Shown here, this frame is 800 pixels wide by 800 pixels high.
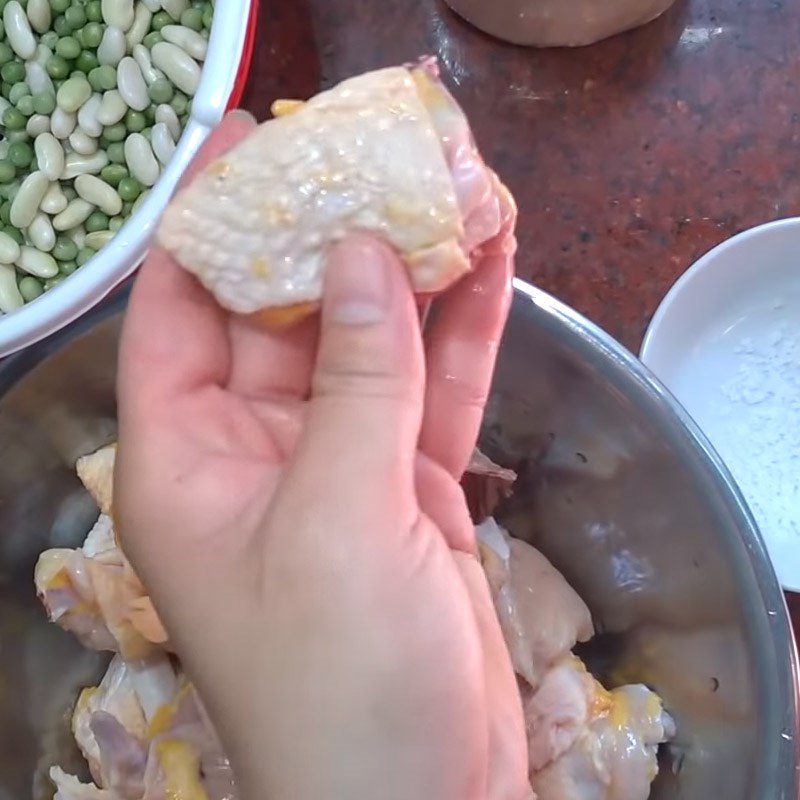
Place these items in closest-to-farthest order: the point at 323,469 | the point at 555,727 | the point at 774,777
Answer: the point at 323,469, the point at 774,777, the point at 555,727

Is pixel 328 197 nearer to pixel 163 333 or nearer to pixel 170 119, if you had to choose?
pixel 163 333

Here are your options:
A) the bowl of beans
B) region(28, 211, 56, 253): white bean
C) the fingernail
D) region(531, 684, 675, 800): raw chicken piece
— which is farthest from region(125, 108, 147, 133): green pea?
region(531, 684, 675, 800): raw chicken piece

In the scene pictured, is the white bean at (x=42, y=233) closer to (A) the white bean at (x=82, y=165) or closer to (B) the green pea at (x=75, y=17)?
(A) the white bean at (x=82, y=165)

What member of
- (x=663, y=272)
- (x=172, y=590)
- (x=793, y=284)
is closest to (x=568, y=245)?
(x=663, y=272)

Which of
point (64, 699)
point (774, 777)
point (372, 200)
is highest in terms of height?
point (372, 200)

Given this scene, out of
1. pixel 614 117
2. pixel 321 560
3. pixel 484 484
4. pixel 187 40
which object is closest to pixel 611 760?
pixel 484 484

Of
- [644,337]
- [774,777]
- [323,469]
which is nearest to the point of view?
[323,469]

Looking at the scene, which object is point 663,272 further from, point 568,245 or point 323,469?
point 323,469
